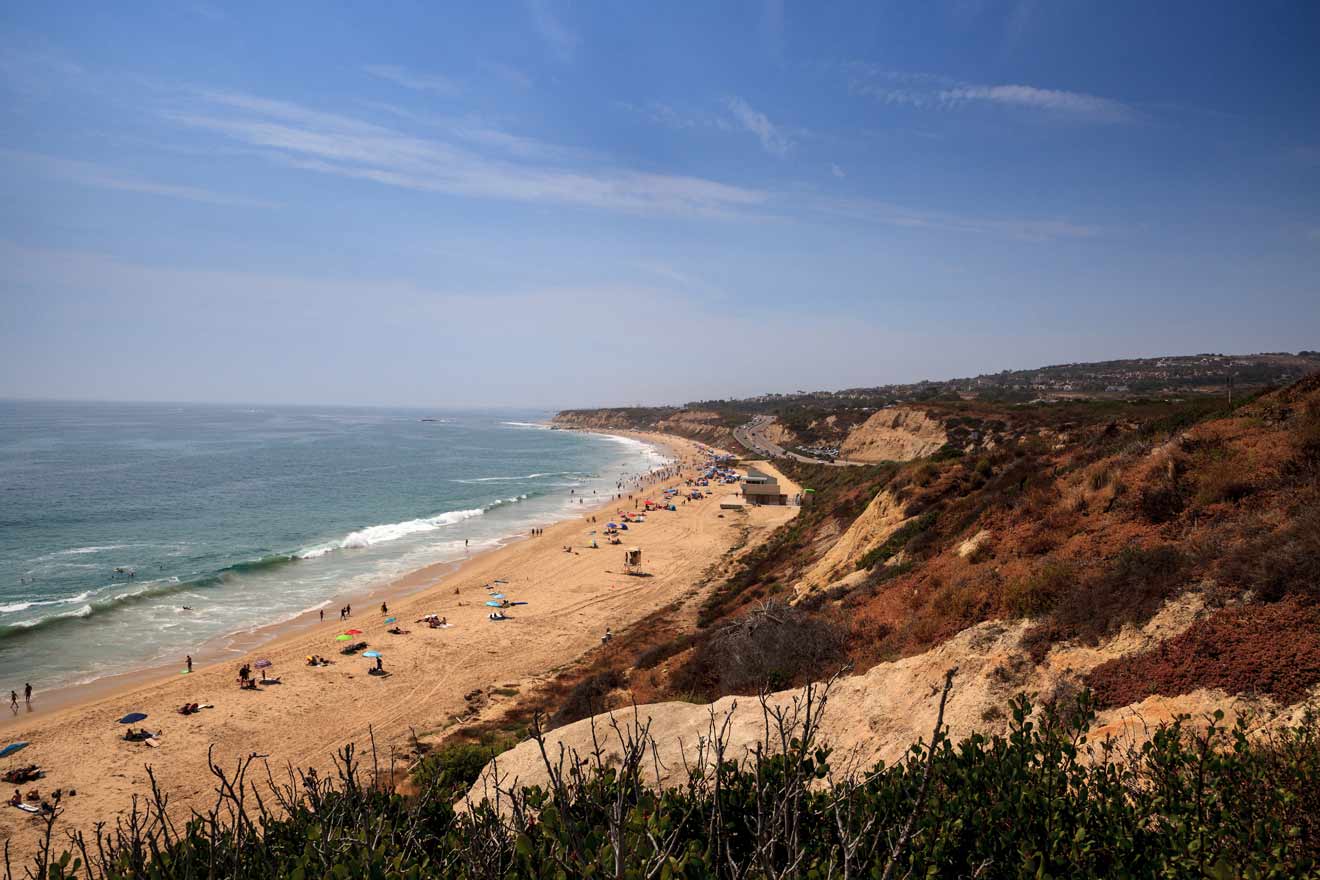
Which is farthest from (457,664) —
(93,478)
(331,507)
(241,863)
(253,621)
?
(93,478)

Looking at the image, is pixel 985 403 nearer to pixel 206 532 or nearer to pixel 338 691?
pixel 338 691

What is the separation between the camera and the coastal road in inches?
2768

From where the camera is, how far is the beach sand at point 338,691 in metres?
16.5

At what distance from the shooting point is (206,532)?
4406 cm

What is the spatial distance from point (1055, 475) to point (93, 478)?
283 feet

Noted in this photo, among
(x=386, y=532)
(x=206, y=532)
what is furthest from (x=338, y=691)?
(x=206, y=532)

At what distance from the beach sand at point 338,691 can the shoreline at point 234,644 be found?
196 mm

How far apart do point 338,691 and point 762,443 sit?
84.4 meters

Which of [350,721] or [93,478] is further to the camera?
[93,478]

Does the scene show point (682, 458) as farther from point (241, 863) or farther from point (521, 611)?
point (241, 863)

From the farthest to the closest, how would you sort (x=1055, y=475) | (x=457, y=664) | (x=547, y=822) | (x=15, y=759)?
(x=457, y=664), (x=15, y=759), (x=1055, y=475), (x=547, y=822)

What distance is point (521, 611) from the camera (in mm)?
30016

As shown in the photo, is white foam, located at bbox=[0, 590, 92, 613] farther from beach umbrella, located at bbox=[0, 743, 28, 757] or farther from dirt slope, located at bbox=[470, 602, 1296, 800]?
dirt slope, located at bbox=[470, 602, 1296, 800]

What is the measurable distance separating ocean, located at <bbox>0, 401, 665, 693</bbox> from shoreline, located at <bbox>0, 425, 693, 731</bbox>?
528 millimetres
